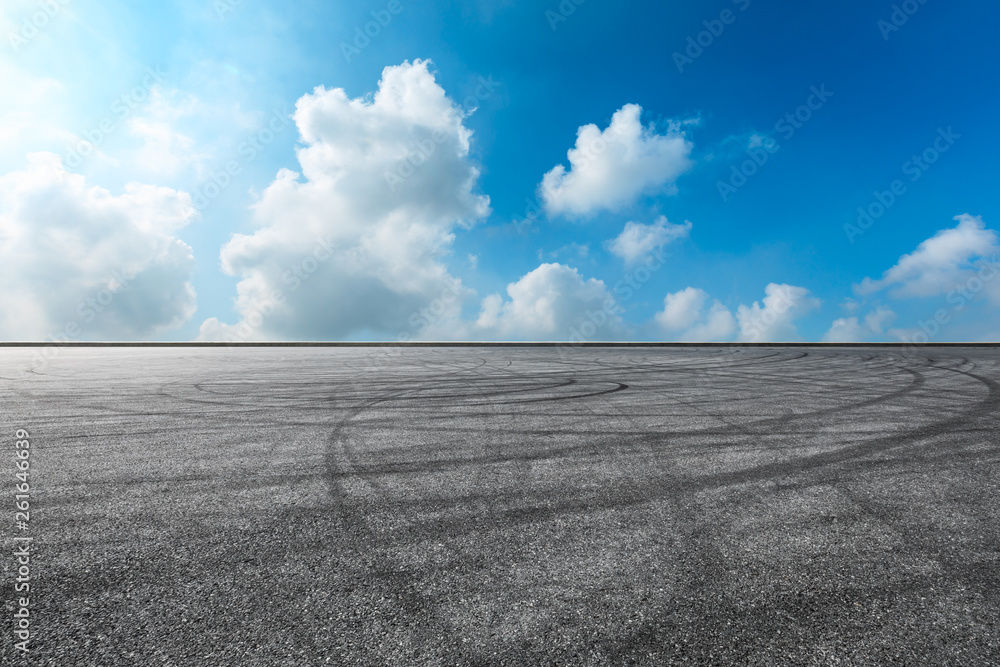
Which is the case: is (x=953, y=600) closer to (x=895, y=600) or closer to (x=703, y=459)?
(x=895, y=600)

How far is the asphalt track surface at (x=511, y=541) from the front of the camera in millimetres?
2191

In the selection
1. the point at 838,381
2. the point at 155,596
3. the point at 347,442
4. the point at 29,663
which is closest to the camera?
the point at 29,663

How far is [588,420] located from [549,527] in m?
3.90

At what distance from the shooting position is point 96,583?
265 cm

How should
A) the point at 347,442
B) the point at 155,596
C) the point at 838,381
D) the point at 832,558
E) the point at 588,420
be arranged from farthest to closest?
the point at 838,381
the point at 588,420
the point at 347,442
the point at 832,558
the point at 155,596

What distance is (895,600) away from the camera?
2.52m

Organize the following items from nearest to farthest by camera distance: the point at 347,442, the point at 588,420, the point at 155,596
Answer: the point at 155,596 → the point at 347,442 → the point at 588,420

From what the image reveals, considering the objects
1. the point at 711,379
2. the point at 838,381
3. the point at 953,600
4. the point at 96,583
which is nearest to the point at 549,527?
the point at 953,600

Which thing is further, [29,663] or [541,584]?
[541,584]

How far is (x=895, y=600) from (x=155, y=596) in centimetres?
383

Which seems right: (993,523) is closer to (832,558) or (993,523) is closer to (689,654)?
(832,558)

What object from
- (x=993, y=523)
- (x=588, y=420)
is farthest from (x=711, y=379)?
(x=993, y=523)

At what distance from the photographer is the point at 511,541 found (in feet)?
10.4

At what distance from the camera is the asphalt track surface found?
2.19m
